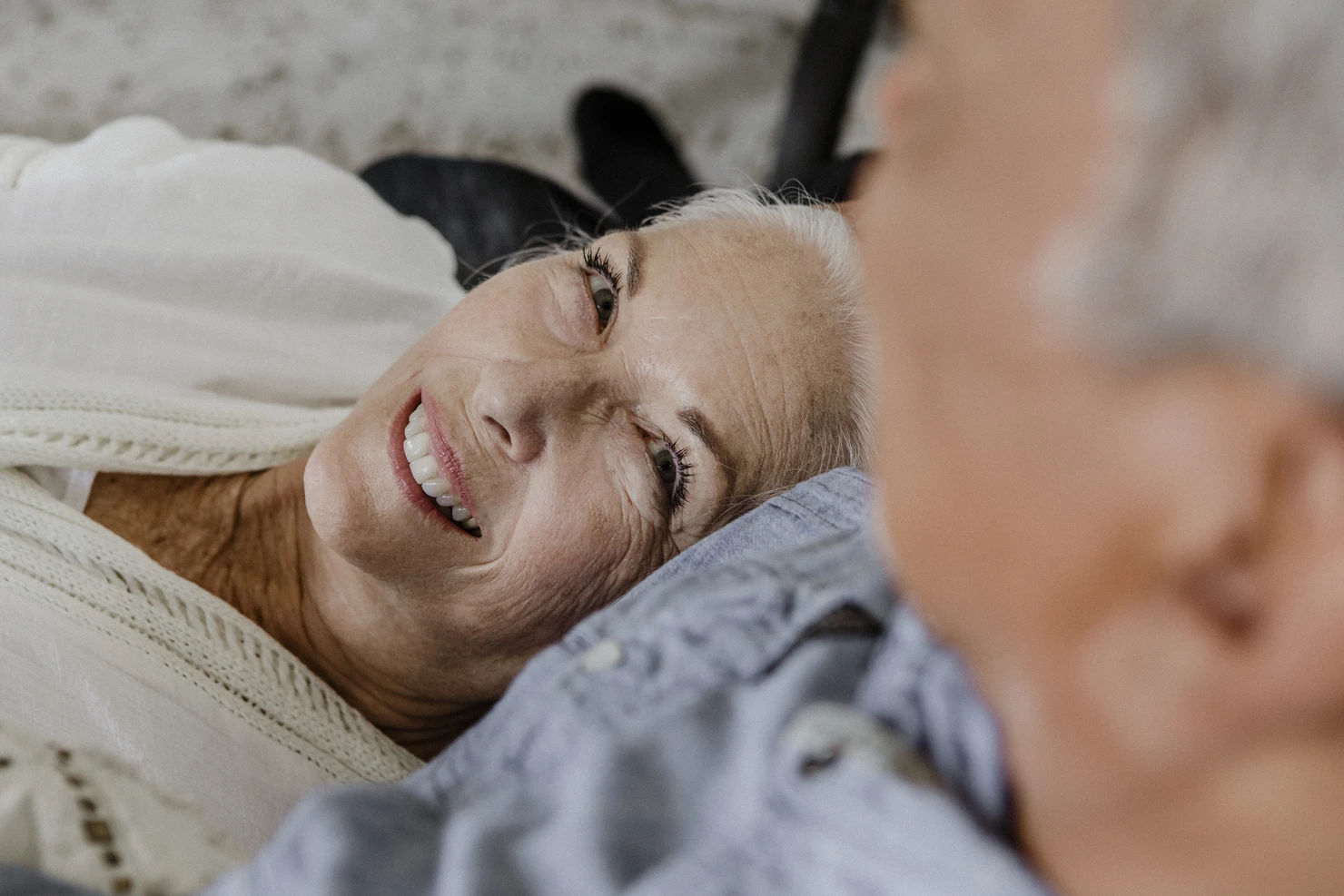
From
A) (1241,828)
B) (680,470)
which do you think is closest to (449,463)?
(680,470)

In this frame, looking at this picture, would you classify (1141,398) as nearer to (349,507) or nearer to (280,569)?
(349,507)

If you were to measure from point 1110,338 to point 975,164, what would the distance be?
7 cm

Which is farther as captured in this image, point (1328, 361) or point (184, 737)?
point (184, 737)

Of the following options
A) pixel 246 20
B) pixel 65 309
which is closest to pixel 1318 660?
pixel 65 309

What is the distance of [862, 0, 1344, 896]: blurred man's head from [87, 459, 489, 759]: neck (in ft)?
2.84

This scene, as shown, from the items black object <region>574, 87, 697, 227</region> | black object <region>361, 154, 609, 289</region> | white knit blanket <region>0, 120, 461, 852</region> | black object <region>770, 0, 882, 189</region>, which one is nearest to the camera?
white knit blanket <region>0, 120, 461, 852</region>

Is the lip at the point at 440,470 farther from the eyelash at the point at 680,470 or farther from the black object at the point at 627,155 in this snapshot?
the black object at the point at 627,155

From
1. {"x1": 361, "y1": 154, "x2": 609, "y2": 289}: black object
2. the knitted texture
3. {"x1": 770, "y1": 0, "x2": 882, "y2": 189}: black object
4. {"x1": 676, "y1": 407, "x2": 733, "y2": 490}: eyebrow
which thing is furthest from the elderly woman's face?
{"x1": 770, "y1": 0, "x2": 882, "y2": 189}: black object

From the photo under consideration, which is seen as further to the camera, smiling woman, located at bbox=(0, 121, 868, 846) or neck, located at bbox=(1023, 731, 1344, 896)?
smiling woman, located at bbox=(0, 121, 868, 846)

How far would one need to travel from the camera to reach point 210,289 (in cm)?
130

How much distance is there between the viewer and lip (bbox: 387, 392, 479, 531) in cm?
101

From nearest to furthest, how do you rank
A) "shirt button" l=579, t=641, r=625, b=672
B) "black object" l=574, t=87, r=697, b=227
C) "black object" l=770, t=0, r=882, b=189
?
"shirt button" l=579, t=641, r=625, b=672, "black object" l=574, t=87, r=697, b=227, "black object" l=770, t=0, r=882, b=189

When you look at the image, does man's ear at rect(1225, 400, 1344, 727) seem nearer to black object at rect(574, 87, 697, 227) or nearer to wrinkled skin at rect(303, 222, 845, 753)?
wrinkled skin at rect(303, 222, 845, 753)

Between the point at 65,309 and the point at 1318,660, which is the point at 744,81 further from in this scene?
the point at 1318,660
